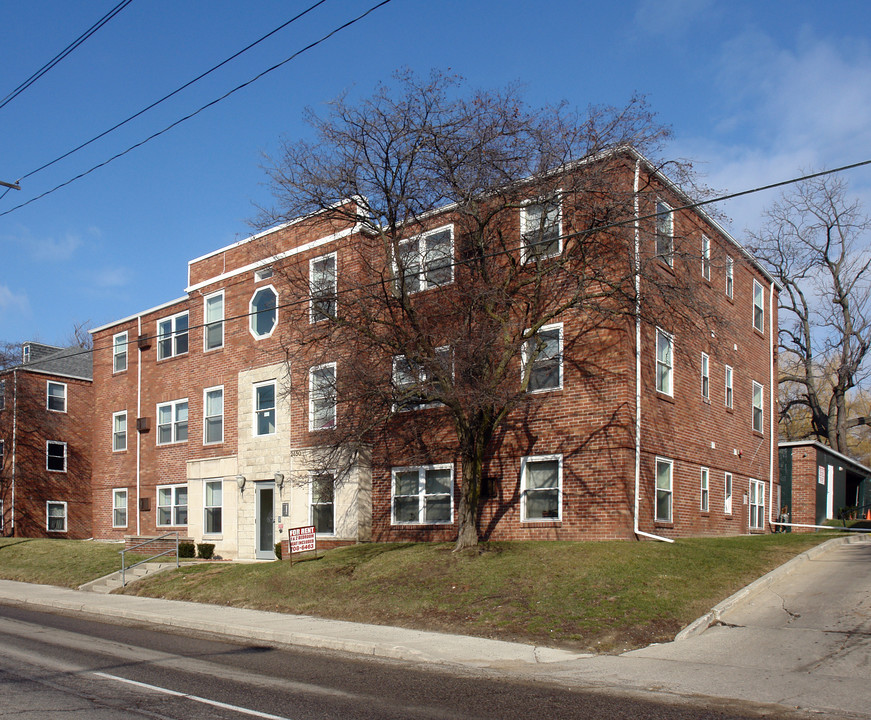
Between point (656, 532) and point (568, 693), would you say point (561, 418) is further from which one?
point (568, 693)

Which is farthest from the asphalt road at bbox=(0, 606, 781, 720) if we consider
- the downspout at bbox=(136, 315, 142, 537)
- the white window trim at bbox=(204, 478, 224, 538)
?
the downspout at bbox=(136, 315, 142, 537)

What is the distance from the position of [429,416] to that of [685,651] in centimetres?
1149

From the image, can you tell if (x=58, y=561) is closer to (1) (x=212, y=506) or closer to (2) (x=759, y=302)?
(1) (x=212, y=506)

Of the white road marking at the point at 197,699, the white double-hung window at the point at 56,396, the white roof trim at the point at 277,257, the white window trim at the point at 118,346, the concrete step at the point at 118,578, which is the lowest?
the concrete step at the point at 118,578

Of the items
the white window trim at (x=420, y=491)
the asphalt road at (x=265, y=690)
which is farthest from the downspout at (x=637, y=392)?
the asphalt road at (x=265, y=690)

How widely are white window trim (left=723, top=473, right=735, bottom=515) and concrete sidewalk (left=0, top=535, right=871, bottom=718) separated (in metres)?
6.64

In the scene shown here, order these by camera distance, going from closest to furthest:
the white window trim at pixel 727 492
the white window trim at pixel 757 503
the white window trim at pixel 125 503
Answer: the white window trim at pixel 727 492, the white window trim at pixel 757 503, the white window trim at pixel 125 503

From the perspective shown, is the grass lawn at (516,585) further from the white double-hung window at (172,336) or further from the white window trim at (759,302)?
the white double-hung window at (172,336)

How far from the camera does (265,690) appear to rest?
9742mm

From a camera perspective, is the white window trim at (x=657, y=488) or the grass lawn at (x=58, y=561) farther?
the grass lawn at (x=58, y=561)

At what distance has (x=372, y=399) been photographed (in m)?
18.2

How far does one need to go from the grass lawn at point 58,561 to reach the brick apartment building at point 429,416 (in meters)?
2.76

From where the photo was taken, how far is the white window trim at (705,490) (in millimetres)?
23453

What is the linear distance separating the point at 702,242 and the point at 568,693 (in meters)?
17.1
